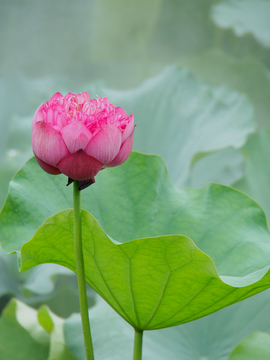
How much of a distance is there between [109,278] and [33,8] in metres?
1.70

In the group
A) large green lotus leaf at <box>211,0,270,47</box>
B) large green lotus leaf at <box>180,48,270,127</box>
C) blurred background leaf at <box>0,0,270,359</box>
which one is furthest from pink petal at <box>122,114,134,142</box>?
large green lotus leaf at <box>180,48,270,127</box>

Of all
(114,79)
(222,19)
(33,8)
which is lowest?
(222,19)

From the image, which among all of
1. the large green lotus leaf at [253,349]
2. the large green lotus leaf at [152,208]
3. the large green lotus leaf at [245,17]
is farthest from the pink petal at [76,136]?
the large green lotus leaf at [245,17]

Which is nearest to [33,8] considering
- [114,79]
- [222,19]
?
[114,79]

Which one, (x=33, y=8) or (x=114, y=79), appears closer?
(x=33, y=8)

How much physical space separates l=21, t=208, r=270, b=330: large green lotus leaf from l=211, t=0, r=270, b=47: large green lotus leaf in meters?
1.32

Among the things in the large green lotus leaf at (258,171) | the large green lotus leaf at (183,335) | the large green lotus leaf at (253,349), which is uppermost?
the large green lotus leaf at (258,171)

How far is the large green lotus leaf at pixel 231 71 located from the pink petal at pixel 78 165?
5.03ft

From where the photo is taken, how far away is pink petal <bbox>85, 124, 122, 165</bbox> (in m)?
0.33

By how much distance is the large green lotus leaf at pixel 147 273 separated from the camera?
0.40 meters

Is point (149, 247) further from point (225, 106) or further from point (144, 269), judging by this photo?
point (225, 106)

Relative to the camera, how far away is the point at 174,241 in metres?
0.40

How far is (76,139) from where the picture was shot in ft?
1.06

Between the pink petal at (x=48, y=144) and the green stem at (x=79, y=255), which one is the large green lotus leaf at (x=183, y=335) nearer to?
the green stem at (x=79, y=255)
